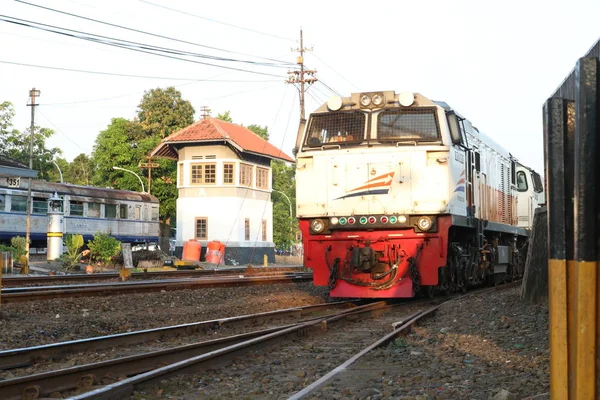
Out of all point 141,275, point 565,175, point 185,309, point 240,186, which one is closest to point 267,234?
point 240,186

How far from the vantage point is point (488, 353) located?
755 cm

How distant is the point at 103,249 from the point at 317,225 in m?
19.0

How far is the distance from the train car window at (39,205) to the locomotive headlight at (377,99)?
26448 millimetres

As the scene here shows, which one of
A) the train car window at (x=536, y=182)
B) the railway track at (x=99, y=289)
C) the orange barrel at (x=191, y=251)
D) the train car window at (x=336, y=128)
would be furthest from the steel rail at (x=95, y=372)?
the orange barrel at (x=191, y=251)

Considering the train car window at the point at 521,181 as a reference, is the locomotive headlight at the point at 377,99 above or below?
above

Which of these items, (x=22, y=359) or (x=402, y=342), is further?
(x=402, y=342)

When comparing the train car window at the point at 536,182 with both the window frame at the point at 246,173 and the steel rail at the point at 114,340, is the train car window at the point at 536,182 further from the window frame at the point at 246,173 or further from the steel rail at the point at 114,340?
the window frame at the point at 246,173

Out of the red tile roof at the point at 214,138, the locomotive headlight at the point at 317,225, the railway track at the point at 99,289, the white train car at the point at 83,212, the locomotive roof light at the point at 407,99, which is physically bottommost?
the railway track at the point at 99,289

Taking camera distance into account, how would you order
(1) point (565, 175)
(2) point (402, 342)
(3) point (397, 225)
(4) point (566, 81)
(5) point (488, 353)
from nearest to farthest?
(1) point (565, 175)
(5) point (488, 353)
(2) point (402, 342)
(4) point (566, 81)
(3) point (397, 225)

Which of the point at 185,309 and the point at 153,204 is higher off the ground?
the point at 153,204

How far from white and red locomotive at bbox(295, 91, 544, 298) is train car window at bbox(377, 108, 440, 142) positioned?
18 mm

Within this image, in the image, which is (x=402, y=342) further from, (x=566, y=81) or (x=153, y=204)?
(x=153, y=204)

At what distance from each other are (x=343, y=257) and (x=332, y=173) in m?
1.54

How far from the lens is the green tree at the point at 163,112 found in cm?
6334
